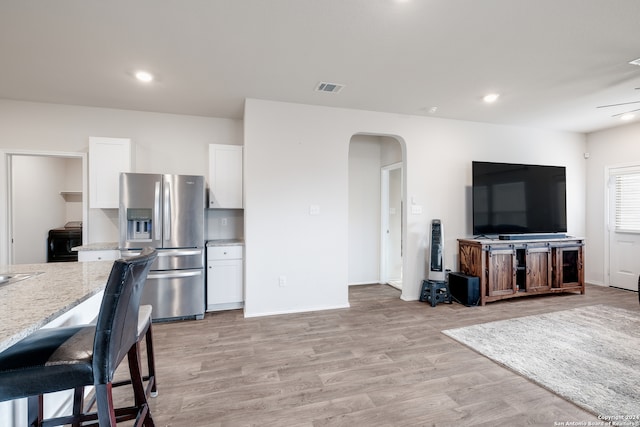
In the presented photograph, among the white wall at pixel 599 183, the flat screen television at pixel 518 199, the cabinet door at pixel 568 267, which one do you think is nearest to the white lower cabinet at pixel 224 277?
the flat screen television at pixel 518 199

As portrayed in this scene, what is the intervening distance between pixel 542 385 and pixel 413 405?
1046 millimetres

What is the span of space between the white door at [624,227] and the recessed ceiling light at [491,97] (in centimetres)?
308

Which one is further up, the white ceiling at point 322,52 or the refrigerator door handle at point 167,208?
the white ceiling at point 322,52

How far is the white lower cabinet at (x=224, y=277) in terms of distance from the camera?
379cm

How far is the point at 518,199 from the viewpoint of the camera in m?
4.59

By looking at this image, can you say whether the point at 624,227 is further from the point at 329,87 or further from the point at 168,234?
the point at 168,234

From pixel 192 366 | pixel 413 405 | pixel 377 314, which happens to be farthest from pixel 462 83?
pixel 192 366

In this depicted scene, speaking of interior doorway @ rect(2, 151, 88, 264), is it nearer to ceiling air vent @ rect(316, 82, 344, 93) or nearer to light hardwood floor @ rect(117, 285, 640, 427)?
light hardwood floor @ rect(117, 285, 640, 427)

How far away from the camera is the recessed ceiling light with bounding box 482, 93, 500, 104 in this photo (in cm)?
360

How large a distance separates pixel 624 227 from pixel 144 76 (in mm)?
7272

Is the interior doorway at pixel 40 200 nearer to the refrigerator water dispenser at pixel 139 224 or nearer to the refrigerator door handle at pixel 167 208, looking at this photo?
the refrigerator water dispenser at pixel 139 224

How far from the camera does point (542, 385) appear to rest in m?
2.21

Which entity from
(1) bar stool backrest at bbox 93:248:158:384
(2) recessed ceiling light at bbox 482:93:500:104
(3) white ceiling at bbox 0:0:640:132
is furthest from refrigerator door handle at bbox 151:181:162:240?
(2) recessed ceiling light at bbox 482:93:500:104

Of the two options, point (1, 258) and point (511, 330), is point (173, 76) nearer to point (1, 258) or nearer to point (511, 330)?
point (1, 258)
